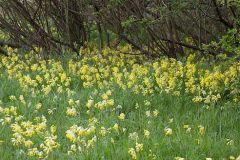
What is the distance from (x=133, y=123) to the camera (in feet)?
18.9

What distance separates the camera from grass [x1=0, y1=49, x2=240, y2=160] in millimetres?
4656

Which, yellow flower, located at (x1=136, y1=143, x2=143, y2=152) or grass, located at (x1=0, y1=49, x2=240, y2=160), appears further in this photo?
grass, located at (x1=0, y1=49, x2=240, y2=160)

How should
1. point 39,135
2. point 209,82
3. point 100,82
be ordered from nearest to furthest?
point 39,135, point 209,82, point 100,82

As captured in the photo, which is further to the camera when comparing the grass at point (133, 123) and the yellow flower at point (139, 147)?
the grass at point (133, 123)

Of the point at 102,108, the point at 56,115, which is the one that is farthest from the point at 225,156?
the point at 56,115

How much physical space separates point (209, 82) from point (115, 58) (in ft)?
8.89

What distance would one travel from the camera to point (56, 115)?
6.23 m

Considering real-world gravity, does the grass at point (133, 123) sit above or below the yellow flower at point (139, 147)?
above

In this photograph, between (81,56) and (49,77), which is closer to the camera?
(49,77)

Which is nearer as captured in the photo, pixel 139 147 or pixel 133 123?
pixel 139 147

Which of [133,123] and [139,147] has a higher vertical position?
[133,123]

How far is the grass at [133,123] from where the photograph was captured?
466 centimetres

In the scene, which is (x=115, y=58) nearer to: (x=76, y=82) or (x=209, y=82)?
(x=76, y=82)

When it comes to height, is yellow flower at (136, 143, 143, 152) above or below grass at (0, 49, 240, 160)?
below
